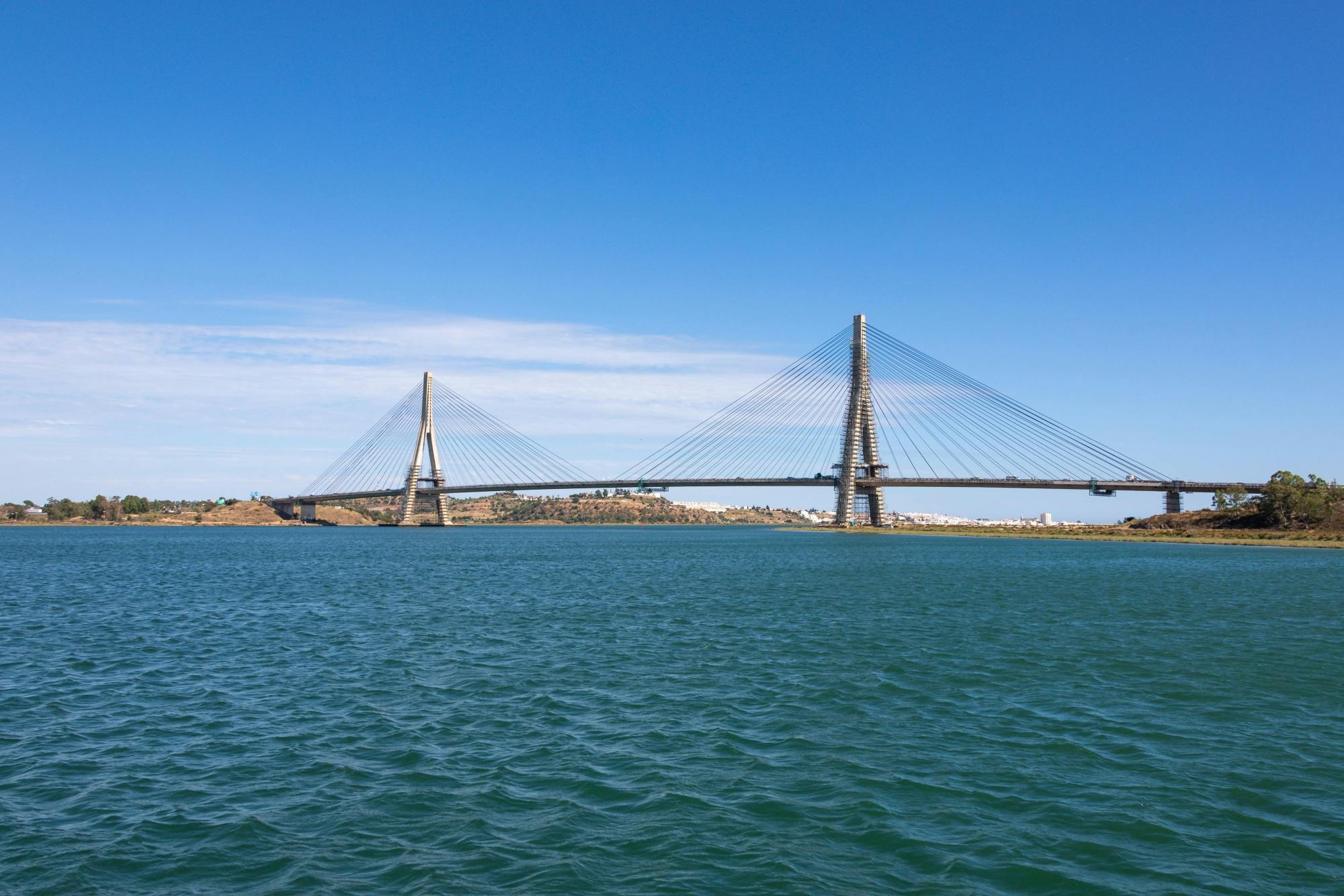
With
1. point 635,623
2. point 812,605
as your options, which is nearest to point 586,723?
point 635,623

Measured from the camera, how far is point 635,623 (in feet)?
108

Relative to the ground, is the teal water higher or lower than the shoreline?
lower

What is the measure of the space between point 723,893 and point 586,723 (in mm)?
7916

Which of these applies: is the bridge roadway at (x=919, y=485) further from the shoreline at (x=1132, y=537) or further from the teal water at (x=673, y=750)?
the teal water at (x=673, y=750)

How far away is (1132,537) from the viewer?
116062mm

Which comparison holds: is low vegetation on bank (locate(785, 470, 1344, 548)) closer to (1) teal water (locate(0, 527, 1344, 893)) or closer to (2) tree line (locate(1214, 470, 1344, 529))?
(2) tree line (locate(1214, 470, 1344, 529))

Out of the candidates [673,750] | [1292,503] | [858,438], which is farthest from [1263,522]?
[673,750]

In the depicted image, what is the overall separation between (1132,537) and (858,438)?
123ft

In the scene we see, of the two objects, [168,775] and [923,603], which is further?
[923,603]

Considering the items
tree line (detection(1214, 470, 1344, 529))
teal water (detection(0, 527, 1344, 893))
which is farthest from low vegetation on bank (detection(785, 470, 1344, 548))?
teal water (detection(0, 527, 1344, 893))

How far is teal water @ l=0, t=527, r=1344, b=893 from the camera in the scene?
11031 millimetres

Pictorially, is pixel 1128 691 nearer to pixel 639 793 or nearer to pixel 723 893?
pixel 639 793

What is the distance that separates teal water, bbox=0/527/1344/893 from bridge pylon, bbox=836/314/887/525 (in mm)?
90416

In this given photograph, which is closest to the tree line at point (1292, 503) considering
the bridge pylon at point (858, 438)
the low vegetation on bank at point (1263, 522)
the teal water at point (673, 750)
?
the low vegetation on bank at point (1263, 522)
